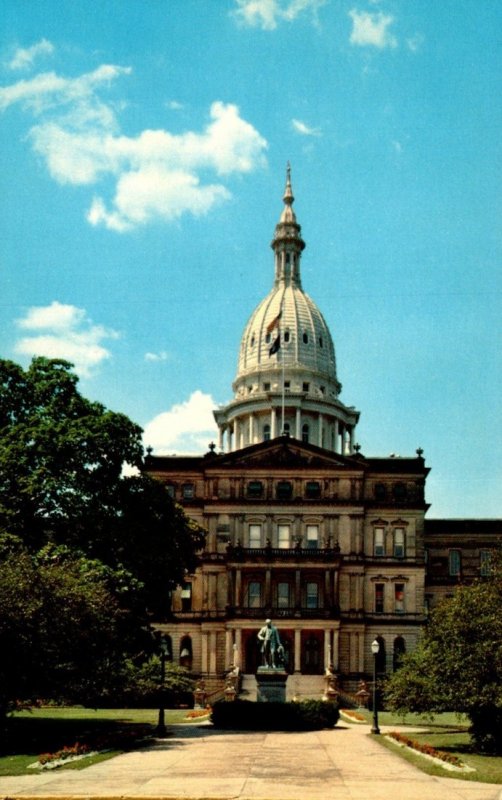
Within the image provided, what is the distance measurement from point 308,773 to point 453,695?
27.1 feet

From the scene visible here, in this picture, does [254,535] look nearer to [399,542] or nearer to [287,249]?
[399,542]

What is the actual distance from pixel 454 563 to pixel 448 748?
58.7 m

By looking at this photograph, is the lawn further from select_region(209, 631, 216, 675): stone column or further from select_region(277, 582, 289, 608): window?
select_region(277, 582, 289, 608): window

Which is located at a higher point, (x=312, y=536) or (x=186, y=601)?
(x=312, y=536)

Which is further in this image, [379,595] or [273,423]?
[273,423]

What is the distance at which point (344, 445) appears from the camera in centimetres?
11594

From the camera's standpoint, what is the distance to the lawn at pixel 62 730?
97.6 feet

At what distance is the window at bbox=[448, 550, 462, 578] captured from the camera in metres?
93.3

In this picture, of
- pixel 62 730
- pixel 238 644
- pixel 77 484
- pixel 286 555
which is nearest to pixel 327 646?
pixel 238 644

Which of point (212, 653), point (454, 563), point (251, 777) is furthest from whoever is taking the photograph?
point (454, 563)

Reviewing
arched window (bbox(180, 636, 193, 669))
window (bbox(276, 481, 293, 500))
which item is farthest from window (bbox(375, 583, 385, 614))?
arched window (bbox(180, 636, 193, 669))

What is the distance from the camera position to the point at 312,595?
281ft

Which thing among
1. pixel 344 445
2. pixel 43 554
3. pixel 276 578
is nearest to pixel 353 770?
pixel 43 554

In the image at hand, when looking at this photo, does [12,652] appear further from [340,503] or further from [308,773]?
[340,503]
